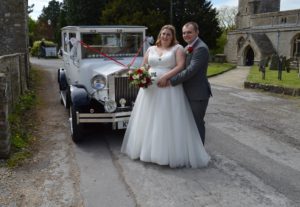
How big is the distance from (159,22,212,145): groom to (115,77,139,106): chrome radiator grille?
Result: 1439 millimetres

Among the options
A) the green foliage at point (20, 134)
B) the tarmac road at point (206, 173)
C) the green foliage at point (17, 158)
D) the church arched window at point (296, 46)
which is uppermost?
the church arched window at point (296, 46)

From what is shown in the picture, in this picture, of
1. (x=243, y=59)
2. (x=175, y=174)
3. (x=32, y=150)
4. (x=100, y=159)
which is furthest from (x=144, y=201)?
(x=243, y=59)

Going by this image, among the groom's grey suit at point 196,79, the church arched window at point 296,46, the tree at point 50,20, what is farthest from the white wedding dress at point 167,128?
the tree at point 50,20

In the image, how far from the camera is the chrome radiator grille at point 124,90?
6.61 metres

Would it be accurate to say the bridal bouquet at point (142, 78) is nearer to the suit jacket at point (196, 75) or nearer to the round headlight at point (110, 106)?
the suit jacket at point (196, 75)

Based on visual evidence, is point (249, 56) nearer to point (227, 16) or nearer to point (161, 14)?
point (161, 14)

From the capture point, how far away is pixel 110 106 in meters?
6.40

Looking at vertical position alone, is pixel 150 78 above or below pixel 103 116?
above

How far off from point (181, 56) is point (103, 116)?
194cm

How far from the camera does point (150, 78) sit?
5.59 m

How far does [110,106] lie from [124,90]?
1.59ft

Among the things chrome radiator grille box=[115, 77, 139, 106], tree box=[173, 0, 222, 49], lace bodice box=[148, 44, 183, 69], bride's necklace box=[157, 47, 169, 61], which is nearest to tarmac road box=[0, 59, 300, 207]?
chrome radiator grille box=[115, 77, 139, 106]

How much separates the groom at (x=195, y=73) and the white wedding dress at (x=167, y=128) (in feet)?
0.44

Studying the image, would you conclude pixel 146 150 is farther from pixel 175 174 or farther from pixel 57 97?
pixel 57 97
